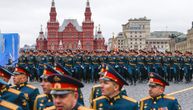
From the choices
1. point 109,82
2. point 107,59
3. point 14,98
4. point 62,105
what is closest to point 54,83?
point 62,105

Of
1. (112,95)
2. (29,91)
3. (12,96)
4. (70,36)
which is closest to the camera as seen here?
(112,95)

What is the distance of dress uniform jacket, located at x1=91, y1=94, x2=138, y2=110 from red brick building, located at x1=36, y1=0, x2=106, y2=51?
4858 inches

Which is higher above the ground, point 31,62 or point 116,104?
point 116,104

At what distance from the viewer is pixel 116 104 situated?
21.6ft

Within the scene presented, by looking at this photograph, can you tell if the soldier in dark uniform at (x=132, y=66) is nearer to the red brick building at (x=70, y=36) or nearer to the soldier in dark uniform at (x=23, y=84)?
the soldier in dark uniform at (x=23, y=84)

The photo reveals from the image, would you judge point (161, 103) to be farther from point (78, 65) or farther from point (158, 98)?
point (78, 65)

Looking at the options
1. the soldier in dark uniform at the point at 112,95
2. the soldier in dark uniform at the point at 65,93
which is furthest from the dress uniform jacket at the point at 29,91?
the soldier in dark uniform at the point at 65,93

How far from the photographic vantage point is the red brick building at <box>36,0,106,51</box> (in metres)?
Answer: 132

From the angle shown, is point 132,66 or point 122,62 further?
point 132,66

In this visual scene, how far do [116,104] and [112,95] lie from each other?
178 millimetres

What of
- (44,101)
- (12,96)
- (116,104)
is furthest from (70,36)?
(116,104)

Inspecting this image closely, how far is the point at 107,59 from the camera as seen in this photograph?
25.3 m

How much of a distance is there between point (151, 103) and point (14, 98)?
2.18 m

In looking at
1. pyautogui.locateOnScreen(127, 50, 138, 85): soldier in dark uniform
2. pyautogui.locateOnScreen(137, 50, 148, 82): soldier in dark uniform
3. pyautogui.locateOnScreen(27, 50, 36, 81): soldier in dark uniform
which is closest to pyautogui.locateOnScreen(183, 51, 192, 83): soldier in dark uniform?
pyautogui.locateOnScreen(137, 50, 148, 82): soldier in dark uniform
